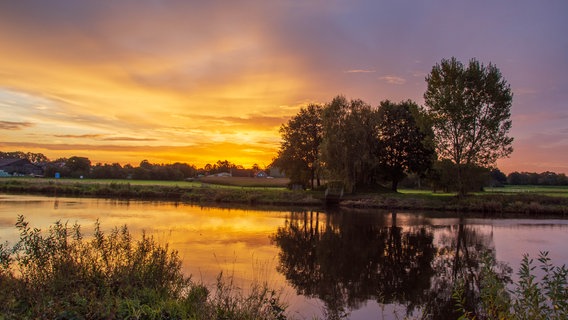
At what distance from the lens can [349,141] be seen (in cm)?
4778

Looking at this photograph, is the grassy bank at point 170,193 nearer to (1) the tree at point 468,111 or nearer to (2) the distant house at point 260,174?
(1) the tree at point 468,111

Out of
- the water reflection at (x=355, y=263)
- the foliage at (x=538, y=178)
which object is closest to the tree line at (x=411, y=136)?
the water reflection at (x=355, y=263)

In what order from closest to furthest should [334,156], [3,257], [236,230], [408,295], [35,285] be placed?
[35,285]
[3,257]
[408,295]
[236,230]
[334,156]

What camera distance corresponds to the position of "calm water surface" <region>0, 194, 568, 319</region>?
10.8m

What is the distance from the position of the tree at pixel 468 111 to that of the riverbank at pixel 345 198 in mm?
3286

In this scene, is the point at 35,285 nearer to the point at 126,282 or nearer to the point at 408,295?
the point at 126,282

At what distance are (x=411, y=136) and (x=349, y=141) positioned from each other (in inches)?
374

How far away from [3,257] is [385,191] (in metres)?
46.3

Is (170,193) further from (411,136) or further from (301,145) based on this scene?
(411,136)

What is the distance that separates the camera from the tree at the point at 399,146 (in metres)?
52.1

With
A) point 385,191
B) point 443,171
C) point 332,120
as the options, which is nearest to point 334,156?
point 332,120

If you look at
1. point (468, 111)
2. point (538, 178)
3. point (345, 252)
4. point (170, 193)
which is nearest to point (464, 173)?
point (468, 111)

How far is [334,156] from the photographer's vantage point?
47.1 m

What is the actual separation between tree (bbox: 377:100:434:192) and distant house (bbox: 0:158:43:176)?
94.0m
